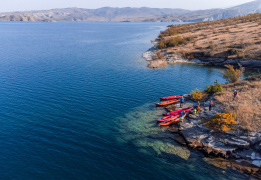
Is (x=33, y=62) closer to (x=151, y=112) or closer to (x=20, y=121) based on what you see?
(x=20, y=121)

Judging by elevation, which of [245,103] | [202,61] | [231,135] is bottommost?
[231,135]

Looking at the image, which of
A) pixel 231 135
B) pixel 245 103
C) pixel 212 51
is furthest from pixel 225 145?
pixel 212 51

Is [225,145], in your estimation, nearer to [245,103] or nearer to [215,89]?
[245,103]

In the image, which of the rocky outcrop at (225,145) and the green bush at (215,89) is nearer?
the rocky outcrop at (225,145)

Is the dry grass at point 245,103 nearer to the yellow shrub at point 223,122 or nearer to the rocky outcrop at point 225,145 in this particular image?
the yellow shrub at point 223,122

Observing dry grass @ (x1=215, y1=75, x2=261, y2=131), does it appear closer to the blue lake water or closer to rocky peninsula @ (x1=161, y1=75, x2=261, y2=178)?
rocky peninsula @ (x1=161, y1=75, x2=261, y2=178)

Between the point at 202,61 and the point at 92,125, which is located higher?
the point at 202,61

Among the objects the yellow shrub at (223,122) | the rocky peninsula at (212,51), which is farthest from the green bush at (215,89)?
the rocky peninsula at (212,51)

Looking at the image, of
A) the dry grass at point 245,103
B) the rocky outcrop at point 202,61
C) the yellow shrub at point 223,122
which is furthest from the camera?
the rocky outcrop at point 202,61
